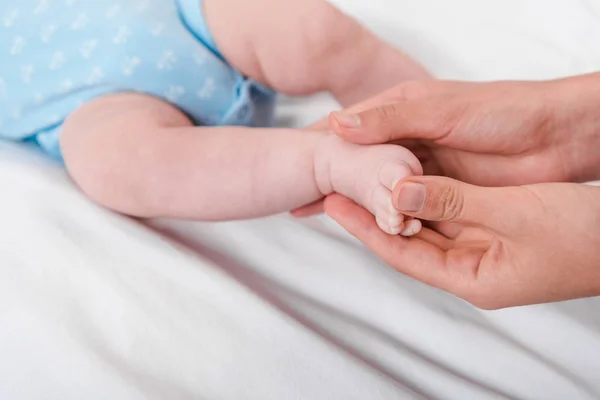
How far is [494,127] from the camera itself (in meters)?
0.78

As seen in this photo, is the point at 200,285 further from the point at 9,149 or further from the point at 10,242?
the point at 9,149

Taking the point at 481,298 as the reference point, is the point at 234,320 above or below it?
below

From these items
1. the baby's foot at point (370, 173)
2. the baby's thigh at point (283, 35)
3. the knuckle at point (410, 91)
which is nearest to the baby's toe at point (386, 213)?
the baby's foot at point (370, 173)

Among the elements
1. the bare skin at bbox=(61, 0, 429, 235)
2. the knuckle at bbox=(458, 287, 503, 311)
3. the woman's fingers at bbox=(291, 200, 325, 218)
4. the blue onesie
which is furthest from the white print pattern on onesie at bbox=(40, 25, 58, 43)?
the knuckle at bbox=(458, 287, 503, 311)

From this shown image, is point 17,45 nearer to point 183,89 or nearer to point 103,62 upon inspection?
point 103,62

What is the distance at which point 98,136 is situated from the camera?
2.80ft

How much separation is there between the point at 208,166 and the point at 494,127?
36 centimetres

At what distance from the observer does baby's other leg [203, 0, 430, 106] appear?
3.03ft

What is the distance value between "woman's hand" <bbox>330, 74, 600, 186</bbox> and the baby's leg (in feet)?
0.13

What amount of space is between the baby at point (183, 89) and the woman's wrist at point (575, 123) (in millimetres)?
276

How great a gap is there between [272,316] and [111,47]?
1.50 feet

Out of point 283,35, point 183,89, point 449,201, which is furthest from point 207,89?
point 449,201

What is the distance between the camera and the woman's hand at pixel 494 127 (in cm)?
73

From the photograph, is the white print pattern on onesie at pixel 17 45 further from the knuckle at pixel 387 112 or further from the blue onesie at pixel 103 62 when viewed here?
the knuckle at pixel 387 112
